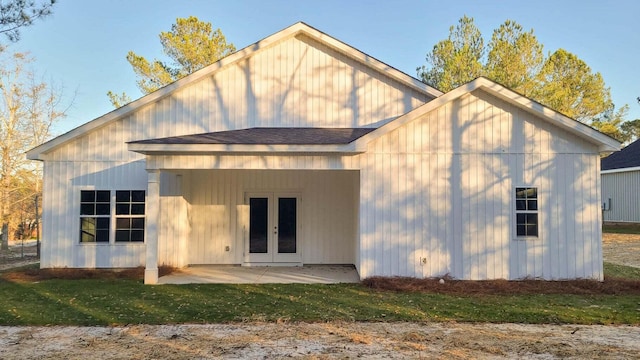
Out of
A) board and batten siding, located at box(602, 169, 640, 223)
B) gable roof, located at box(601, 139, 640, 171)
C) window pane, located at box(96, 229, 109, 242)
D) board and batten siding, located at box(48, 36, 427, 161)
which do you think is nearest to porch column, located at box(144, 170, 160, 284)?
board and batten siding, located at box(48, 36, 427, 161)

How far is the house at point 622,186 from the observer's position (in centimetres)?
2542

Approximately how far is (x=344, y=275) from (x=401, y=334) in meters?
4.96

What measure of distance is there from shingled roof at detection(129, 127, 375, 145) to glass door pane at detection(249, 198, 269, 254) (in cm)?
225

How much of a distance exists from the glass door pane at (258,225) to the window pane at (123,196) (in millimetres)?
3231

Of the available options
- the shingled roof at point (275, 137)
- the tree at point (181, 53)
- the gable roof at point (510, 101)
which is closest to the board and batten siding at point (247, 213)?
the shingled roof at point (275, 137)

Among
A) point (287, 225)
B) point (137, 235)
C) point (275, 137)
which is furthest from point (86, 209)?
point (275, 137)

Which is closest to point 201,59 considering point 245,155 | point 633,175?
point 245,155

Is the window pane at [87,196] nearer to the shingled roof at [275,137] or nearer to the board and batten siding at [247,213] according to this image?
the board and batten siding at [247,213]

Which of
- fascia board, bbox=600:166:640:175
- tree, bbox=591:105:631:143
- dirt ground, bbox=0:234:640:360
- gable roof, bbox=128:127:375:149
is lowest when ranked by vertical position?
dirt ground, bbox=0:234:640:360

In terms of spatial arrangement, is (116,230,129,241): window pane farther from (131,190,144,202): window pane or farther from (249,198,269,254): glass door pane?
(249,198,269,254): glass door pane

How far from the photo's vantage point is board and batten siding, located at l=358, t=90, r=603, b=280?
995 centimetres

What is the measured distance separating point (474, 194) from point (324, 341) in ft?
18.8

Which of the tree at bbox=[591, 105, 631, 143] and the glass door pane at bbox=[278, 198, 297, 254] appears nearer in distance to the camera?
the glass door pane at bbox=[278, 198, 297, 254]

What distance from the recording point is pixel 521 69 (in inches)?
998
